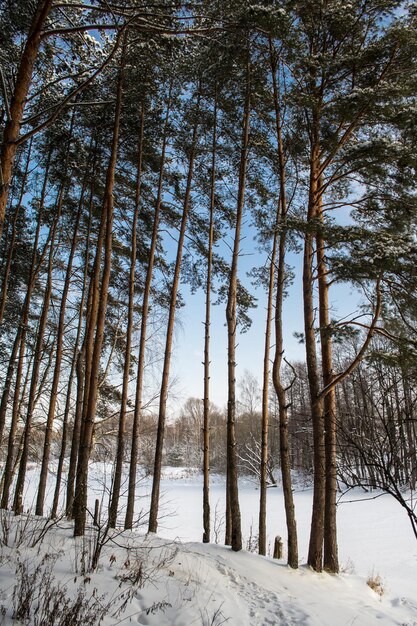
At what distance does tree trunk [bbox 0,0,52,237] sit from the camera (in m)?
2.75

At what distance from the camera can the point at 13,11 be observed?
400 centimetres

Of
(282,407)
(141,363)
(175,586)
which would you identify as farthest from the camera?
(141,363)

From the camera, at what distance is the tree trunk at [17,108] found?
2.75m

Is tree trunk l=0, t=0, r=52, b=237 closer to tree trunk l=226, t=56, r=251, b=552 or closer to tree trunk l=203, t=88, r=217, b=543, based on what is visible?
tree trunk l=226, t=56, r=251, b=552

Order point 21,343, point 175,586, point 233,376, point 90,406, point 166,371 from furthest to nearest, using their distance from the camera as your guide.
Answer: point 21,343 → point 166,371 → point 233,376 → point 90,406 → point 175,586

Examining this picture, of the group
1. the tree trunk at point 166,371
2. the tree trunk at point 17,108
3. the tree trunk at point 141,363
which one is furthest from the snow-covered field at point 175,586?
the tree trunk at point 17,108

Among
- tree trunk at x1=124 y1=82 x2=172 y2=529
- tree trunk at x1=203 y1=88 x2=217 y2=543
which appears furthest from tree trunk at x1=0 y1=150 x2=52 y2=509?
tree trunk at x1=203 y1=88 x2=217 y2=543

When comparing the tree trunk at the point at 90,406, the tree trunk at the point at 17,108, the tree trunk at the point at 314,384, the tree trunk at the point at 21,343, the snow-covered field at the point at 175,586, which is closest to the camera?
the tree trunk at the point at 17,108

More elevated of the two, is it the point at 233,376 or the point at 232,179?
the point at 232,179

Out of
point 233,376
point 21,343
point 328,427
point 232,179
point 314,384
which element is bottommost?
point 328,427

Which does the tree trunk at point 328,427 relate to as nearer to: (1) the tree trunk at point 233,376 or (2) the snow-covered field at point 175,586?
(2) the snow-covered field at point 175,586

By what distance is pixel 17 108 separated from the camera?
297cm

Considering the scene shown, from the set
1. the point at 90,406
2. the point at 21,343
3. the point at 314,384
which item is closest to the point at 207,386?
the point at 314,384

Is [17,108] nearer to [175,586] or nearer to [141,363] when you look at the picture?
[175,586]
